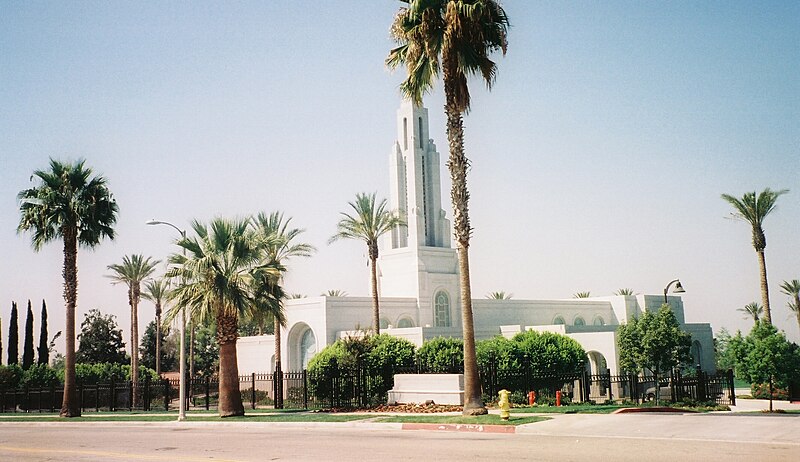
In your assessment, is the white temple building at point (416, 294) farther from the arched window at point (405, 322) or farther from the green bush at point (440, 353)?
the green bush at point (440, 353)

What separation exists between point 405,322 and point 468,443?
132 feet

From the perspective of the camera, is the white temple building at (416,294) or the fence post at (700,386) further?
the white temple building at (416,294)

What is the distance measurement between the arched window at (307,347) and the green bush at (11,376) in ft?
60.1

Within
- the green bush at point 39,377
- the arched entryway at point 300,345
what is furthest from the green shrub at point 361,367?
the green bush at point 39,377

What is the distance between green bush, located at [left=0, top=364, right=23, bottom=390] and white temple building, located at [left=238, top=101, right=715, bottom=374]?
48.0 ft

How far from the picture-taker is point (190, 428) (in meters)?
25.3


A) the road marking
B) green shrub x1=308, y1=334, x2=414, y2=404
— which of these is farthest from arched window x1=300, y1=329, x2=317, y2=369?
the road marking

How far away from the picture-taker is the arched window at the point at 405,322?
56.2 metres

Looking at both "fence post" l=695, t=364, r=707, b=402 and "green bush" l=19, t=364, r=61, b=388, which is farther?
"green bush" l=19, t=364, r=61, b=388

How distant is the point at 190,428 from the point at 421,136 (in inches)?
1498

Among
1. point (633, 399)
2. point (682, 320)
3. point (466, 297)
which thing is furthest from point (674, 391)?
point (682, 320)

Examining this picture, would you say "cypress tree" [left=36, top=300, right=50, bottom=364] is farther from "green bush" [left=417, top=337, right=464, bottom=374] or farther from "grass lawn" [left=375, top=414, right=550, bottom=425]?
"grass lawn" [left=375, top=414, right=550, bottom=425]

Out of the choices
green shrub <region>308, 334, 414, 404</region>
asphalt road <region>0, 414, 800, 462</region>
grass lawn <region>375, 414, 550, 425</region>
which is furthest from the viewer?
green shrub <region>308, 334, 414, 404</region>

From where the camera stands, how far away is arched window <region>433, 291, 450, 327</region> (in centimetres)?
5884
